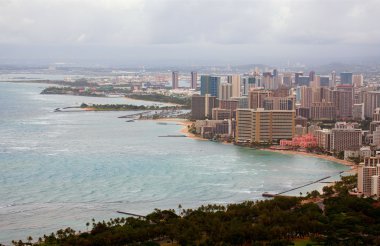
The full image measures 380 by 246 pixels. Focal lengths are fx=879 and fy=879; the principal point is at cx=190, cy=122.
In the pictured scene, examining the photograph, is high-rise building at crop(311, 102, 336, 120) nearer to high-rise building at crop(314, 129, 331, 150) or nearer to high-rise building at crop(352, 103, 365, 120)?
high-rise building at crop(352, 103, 365, 120)

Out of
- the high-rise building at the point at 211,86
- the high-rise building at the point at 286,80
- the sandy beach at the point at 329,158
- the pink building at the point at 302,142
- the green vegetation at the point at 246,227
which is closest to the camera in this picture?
the green vegetation at the point at 246,227

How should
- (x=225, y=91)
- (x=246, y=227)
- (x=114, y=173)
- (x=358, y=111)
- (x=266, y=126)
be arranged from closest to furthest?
(x=246, y=227)
(x=114, y=173)
(x=266, y=126)
(x=358, y=111)
(x=225, y=91)

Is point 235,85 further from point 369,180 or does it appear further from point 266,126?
point 369,180

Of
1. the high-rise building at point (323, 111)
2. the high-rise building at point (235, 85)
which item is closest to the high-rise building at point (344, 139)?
the high-rise building at point (323, 111)

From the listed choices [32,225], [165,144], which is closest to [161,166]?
[165,144]

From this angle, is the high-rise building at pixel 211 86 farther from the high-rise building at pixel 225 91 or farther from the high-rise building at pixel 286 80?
the high-rise building at pixel 286 80

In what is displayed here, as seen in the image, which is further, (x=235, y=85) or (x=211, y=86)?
(x=211, y=86)

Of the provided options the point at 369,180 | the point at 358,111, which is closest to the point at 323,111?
the point at 358,111
